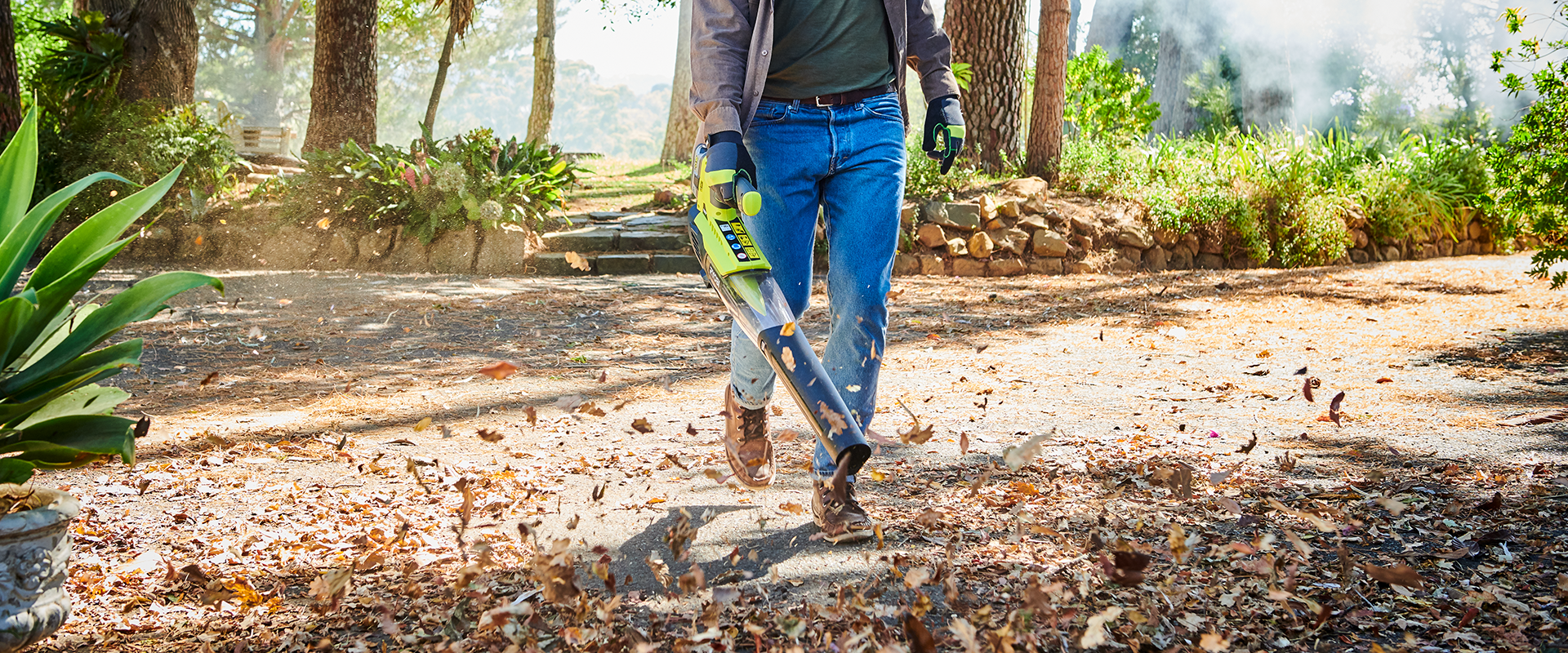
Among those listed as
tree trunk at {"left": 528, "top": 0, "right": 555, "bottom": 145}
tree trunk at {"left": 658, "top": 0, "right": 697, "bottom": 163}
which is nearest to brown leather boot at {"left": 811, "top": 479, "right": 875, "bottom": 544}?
tree trunk at {"left": 528, "top": 0, "right": 555, "bottom": 145}

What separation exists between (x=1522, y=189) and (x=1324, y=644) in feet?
14.9

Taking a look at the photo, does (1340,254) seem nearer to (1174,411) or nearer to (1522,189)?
(1522,189)

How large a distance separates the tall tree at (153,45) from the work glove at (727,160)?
9416 millimetres

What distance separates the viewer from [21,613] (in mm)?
1553

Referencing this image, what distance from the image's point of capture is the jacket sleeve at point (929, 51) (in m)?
2.56

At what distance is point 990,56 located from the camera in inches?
338

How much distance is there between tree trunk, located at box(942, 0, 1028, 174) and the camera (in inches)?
336

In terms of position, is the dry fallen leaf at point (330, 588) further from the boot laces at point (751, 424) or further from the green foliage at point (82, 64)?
the green foliage at point (82, 64)

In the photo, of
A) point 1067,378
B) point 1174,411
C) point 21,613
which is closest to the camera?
point 21,613

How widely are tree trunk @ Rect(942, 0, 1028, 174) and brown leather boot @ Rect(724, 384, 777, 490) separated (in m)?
6.65

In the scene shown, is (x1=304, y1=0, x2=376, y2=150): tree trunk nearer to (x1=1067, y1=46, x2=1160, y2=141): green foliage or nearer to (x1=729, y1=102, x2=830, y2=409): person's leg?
(x1=1067, y1=46, x2=1160, y2=141): green foliage

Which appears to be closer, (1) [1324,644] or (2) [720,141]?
(1) [1324,644]

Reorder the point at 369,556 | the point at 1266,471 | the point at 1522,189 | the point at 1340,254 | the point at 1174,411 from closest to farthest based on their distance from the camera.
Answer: the point at 369,556 → the point at 1266,471 → the point at 1174,411 → the point at 1522,189 → the point at 1340,254

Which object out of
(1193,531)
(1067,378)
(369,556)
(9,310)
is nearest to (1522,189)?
(1067,378)
